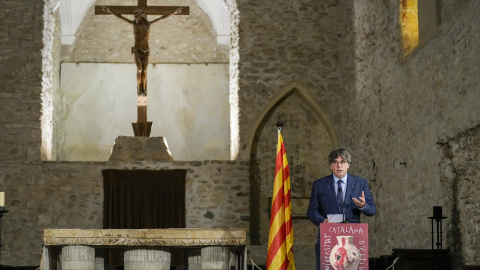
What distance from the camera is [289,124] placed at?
42.8 feet

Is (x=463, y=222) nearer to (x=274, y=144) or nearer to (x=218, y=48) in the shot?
(x=274, y=144)

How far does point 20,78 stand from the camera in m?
12.8

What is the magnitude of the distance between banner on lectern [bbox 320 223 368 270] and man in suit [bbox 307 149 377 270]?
0.39m

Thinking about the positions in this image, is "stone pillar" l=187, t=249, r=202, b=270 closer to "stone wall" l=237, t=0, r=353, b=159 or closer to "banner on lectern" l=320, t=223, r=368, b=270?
"banner on lectern" l=320, t=223, r=368, b=270

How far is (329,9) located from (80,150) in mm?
5610

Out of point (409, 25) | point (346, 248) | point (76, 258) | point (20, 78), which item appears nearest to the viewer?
point (346, 248)

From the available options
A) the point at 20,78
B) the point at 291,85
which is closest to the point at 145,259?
the point at 291,85

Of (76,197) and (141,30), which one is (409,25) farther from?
(76,197)

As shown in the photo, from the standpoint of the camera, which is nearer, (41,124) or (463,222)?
(463,222)

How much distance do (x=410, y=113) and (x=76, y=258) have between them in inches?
189

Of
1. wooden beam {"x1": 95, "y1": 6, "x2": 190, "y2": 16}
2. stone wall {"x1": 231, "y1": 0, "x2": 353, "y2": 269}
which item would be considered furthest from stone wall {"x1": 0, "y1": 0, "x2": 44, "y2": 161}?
stone wall {"x1": 231, "y1": 0, "x2": 353, "y2": 269}

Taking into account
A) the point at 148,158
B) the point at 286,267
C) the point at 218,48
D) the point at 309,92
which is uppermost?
the point at 218,48

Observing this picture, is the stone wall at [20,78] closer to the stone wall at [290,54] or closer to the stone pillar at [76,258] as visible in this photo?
the stone wall at [290,54]

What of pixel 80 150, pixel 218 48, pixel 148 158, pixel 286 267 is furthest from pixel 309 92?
pixel 286 267
